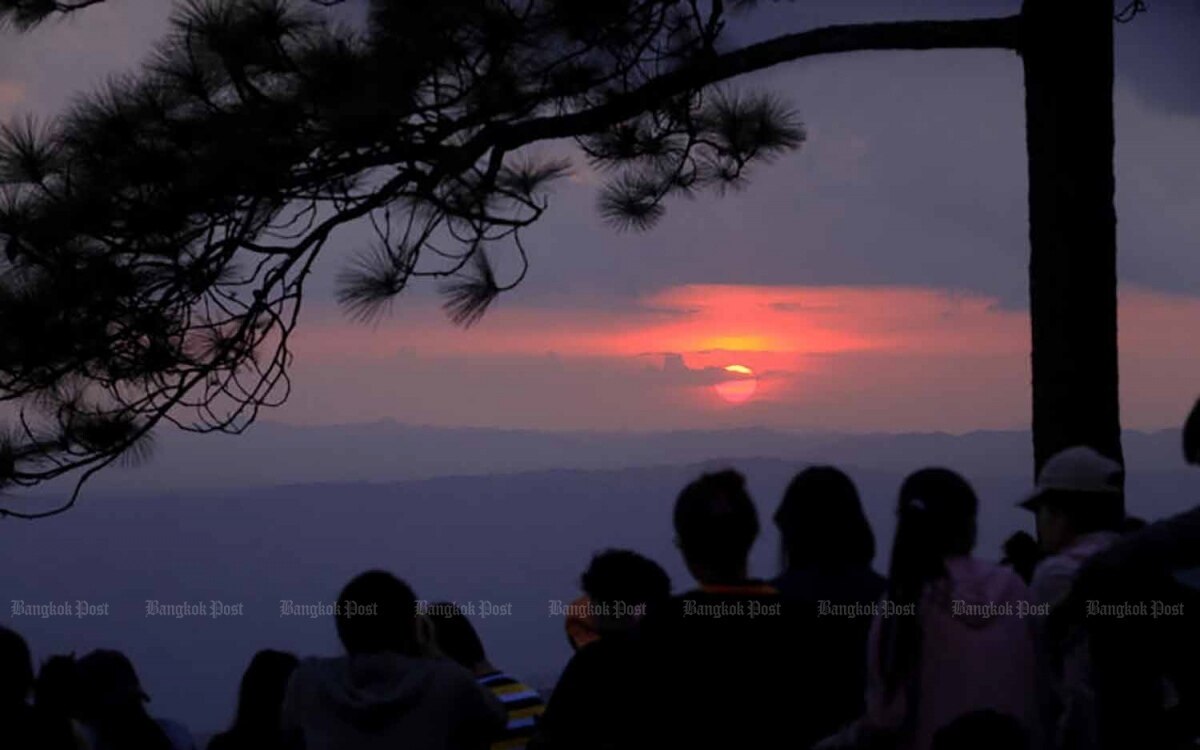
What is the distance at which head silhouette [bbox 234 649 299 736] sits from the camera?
11.9 feet

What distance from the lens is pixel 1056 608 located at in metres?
2.91

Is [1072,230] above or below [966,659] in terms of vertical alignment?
above

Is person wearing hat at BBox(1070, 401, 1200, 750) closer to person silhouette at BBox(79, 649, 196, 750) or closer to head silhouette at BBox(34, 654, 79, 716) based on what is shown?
head silhouette at BBox(34, 654, 79, 716)

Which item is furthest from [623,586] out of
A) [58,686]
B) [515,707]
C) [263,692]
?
[58,686]

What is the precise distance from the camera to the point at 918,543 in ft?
9.30

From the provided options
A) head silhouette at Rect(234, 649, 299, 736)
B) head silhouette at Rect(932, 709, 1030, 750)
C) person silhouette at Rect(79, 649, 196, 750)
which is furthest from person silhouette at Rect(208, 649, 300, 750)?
head silhouette at Rect(932, 709, 1030, 750)

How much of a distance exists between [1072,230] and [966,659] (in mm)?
2162

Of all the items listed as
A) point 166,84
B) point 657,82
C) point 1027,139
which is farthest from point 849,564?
point 166,84

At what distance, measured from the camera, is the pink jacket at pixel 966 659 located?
2803 millimetres

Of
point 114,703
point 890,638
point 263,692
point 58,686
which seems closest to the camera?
point 890,638

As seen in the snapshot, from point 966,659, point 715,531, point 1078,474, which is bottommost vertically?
point 966,659

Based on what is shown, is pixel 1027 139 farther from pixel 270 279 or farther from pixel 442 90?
pixel 270 279

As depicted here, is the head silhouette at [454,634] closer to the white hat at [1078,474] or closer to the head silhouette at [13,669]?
the head silhouette at [13,669]

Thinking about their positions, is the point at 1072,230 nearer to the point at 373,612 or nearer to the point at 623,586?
the point at 623,586
